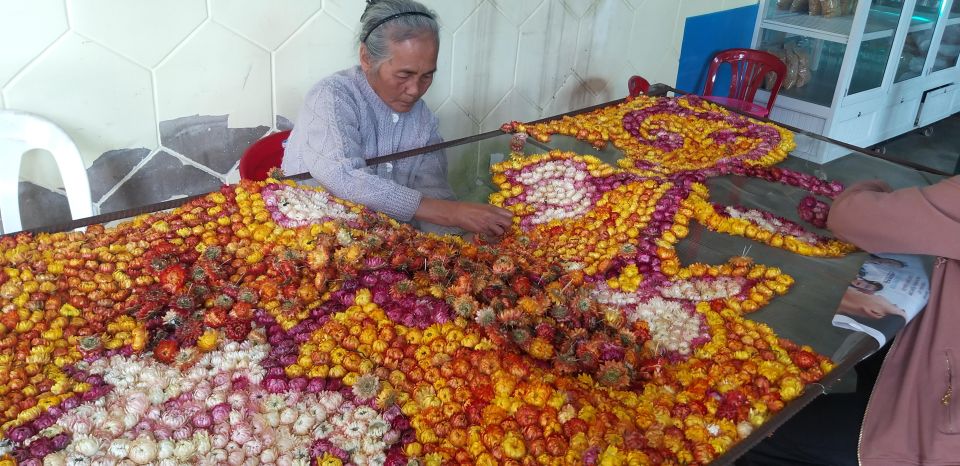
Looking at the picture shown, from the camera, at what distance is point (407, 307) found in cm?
140

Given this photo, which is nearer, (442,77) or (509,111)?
(442,77)

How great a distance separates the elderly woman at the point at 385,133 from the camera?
187 centimetres

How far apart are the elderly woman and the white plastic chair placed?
591 millimetres

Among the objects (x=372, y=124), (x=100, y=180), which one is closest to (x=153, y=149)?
(x=100, y=180)

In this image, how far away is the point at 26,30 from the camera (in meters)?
1.95

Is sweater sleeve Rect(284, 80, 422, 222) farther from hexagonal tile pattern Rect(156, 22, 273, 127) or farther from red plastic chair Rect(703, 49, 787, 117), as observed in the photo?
red plastic chair Rect(703, 49, 787, 117)

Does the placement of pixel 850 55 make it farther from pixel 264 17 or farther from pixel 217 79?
pixel 217 79

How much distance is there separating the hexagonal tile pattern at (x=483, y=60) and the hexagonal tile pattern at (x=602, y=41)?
52 cm

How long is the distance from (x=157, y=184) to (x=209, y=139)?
231mm

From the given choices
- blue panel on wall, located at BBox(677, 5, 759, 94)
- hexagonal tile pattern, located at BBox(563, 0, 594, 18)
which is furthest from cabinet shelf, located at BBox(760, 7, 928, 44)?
hexagonal tile pattern, located at BBox(563, 0, 594, 18)

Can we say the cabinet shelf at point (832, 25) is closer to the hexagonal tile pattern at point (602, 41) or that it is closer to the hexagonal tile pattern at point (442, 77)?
the hexagonal tile pattern at point (602, 41)

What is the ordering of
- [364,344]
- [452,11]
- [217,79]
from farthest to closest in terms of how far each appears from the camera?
[452,11] < [217,79] < [364,344]

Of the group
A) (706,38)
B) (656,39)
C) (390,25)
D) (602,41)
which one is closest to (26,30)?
(390,25)

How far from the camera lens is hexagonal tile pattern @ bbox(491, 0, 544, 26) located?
320 centimetres
